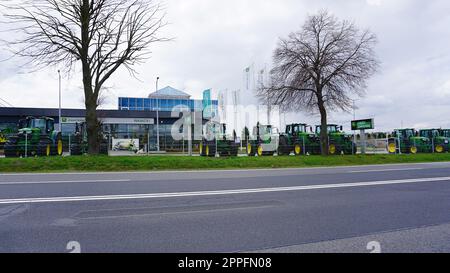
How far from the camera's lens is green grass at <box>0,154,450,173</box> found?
14289 millimetres

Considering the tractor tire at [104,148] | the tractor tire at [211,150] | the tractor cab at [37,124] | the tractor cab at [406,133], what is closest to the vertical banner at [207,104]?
the tractor tire at [211,150]

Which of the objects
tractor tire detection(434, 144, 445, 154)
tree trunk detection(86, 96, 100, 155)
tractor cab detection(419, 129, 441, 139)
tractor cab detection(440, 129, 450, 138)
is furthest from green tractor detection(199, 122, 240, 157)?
tractor cab detection(440, 129, 450, 138)

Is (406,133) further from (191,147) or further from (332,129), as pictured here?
(191,147)

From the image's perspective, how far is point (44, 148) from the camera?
19.8 meters

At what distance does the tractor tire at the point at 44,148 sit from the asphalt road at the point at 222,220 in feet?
45.4

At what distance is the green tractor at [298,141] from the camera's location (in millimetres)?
23828

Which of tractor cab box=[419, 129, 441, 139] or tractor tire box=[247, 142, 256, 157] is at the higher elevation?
tractor cab box=[419, 129, 441, 139]

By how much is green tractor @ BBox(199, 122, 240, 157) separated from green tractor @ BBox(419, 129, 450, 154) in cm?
2281

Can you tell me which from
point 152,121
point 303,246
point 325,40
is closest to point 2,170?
point 303,246

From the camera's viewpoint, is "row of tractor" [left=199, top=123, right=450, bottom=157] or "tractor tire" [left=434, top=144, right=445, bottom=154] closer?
"row of tractor" [left=199, top=123, right=450, bottom=157]

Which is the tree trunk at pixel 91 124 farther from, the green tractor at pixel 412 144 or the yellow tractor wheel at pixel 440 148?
the yellow tractor wheel at pixel 440 148

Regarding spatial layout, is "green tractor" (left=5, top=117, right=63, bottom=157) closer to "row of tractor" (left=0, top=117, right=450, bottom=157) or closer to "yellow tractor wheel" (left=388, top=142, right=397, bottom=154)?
"row of tractor" (left=0, top=117, right=450, bottom=157)

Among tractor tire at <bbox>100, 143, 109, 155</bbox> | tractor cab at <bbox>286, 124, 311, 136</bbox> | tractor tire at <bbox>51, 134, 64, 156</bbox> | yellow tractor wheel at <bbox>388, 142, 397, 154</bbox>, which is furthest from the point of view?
yellow tractor wheel at <bbox>388, 142, 397, 154</bbox>
